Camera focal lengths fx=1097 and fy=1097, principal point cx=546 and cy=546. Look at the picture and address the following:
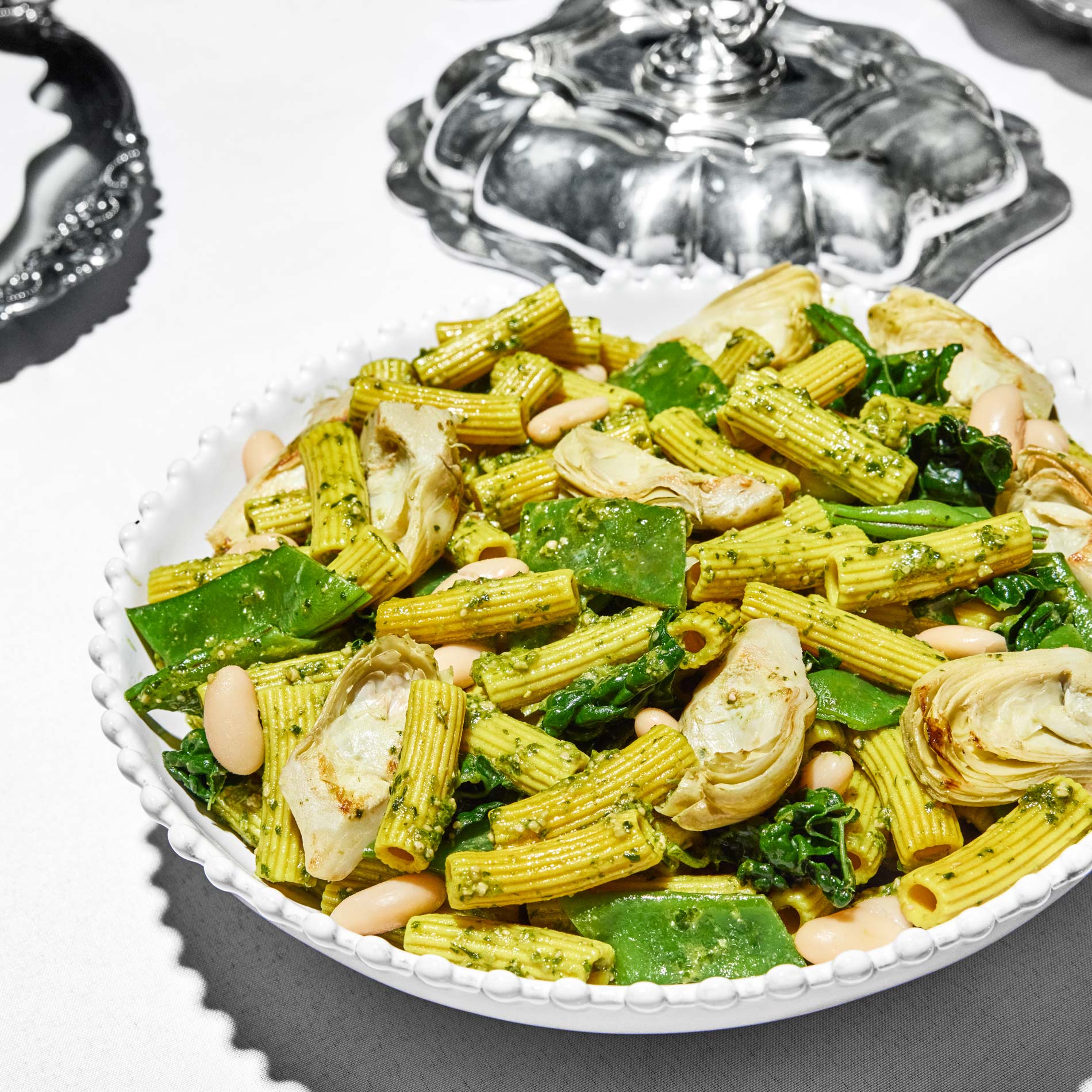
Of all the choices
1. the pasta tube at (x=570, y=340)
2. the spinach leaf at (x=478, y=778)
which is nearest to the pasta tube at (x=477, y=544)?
the spinach leaf at (x=478, y=778)

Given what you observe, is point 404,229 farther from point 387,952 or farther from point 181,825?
point 387,952

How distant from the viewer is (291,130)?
4.30 meters

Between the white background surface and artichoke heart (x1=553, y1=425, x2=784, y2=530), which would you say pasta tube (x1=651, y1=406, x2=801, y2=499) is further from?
the white background surface

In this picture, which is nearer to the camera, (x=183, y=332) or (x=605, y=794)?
(x=605, y=794)

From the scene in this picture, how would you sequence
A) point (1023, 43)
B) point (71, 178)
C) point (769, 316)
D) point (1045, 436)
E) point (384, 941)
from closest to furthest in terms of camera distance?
point (384, 941) → point (1045, 436) → point (769, 316) → point (71, 178) → point (1023, 43)

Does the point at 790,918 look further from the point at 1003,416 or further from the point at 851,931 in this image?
the point at 1003,416

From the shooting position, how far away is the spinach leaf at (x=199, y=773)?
1.85 meters

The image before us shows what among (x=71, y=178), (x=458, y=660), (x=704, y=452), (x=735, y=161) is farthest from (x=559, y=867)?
(x=71, y=178)

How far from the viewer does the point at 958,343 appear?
241 centimetres

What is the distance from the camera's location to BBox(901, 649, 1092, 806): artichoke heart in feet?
5.45

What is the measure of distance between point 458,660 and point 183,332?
2.08 meters

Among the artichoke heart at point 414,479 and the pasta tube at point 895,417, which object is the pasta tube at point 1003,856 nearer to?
the pasta tube at point 895,417

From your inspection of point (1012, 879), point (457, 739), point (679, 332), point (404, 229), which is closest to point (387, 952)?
point (457, 739)

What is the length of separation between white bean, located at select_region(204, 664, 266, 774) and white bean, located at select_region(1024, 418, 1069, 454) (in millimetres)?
1552
